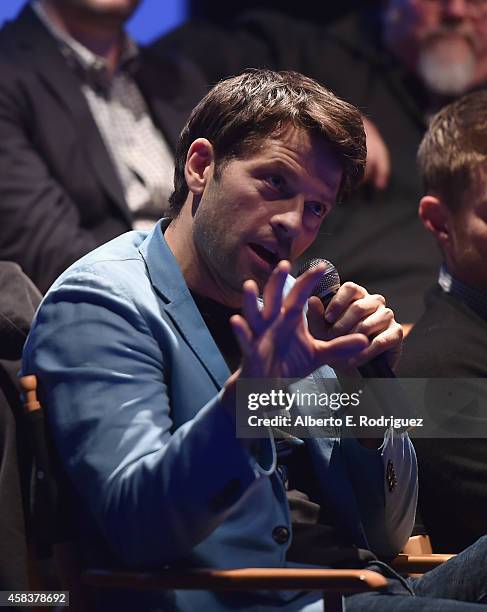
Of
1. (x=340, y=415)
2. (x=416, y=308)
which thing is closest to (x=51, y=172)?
(x=416, y=308)

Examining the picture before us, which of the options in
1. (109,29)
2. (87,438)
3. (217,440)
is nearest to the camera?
(217,440)

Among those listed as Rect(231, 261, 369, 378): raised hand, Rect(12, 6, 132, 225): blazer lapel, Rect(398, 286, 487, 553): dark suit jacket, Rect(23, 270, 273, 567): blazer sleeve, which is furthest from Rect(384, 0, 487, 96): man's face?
Rect(231, 261, 369, 378): raised hand

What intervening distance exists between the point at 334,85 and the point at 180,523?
2599 mm

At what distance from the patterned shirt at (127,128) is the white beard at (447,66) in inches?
40.0

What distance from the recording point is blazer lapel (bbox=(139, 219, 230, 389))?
65.4 inches

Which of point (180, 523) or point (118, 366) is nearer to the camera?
point (180, 523)

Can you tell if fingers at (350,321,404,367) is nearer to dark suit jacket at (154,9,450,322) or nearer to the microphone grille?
the microphone grille

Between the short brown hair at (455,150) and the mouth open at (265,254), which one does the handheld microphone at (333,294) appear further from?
the short brown hair at (455,150)

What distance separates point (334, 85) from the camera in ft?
12.5

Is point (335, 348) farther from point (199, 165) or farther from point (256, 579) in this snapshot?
point (199, 165)

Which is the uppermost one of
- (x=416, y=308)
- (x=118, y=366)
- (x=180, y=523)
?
(x=118, y=366)

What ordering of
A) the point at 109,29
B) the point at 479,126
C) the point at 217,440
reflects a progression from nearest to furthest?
the point at 217,440 → the point at 479,126 → the point at 109,29

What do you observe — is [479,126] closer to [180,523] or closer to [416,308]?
[416,308]

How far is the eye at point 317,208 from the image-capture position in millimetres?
1753
